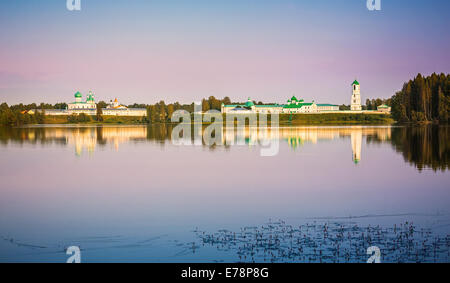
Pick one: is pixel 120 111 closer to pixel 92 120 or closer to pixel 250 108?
pixel 92 120

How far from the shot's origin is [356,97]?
14775cm

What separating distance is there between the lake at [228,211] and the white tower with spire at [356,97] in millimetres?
124687

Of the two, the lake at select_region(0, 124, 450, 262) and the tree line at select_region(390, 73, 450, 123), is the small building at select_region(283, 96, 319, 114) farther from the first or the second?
the lake at select_region(0, 124, 450, 262)

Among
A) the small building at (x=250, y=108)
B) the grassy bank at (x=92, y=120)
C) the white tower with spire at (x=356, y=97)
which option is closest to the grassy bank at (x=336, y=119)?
the white tower with spire at (x=356, y=97)

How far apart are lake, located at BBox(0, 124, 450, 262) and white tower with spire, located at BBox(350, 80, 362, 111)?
4909 inches

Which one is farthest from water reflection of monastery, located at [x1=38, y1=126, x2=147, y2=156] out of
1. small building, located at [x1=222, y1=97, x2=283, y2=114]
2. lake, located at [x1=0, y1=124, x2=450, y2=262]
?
small building, located at [x1=222, y1=97, x2=283, y2=114]

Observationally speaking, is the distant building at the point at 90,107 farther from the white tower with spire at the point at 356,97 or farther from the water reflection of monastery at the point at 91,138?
the water reflection of monastery at the point at 91,138

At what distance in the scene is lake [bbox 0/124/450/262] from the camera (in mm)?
10125

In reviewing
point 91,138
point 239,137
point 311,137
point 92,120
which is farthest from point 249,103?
point 91,138

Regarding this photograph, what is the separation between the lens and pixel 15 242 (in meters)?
11.1

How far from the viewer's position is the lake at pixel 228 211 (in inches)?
399

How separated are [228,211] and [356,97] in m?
142
